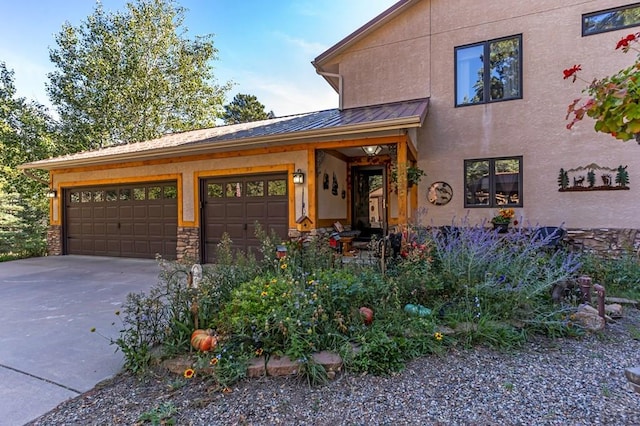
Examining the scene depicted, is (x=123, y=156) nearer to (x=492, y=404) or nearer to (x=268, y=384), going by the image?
(x=268, y=384)

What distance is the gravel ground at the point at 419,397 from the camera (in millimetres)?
2012

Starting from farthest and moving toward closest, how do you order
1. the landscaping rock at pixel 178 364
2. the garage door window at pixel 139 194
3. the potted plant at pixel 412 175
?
1. the garage door window at pixel 139 194
2. the potted plant at pixel 412 175
3. the landscaping rock at pixel 178 364

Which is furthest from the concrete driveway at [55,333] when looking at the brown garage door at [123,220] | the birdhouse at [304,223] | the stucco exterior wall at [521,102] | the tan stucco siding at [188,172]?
the stucco exterior wall at [521,102]

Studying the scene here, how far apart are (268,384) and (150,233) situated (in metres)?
7.91

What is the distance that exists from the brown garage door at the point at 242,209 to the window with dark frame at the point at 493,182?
157 inches

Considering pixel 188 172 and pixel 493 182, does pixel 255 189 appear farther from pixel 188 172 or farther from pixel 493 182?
pixel 493 182

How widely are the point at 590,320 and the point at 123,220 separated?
10.2 meters

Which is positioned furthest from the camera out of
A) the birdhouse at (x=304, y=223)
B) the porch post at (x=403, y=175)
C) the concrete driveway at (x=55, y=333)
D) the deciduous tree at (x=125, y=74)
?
the deciduous tree at (x=125, y=74)

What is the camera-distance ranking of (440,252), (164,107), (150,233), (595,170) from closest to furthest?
1. (440,252)
2. (595,170)
3. (150,233)
4. (164,107)

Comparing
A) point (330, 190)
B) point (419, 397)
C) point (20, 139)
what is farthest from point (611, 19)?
point (20, 139)

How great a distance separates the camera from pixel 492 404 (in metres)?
2.10

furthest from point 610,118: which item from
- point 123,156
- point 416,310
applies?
point 123,156

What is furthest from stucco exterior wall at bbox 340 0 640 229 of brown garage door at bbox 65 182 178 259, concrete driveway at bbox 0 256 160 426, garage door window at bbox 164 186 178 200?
brown garage door at bbox 65 182 178 259

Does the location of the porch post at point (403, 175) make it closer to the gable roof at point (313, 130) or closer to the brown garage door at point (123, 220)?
the gable roof at point (313, 130)
